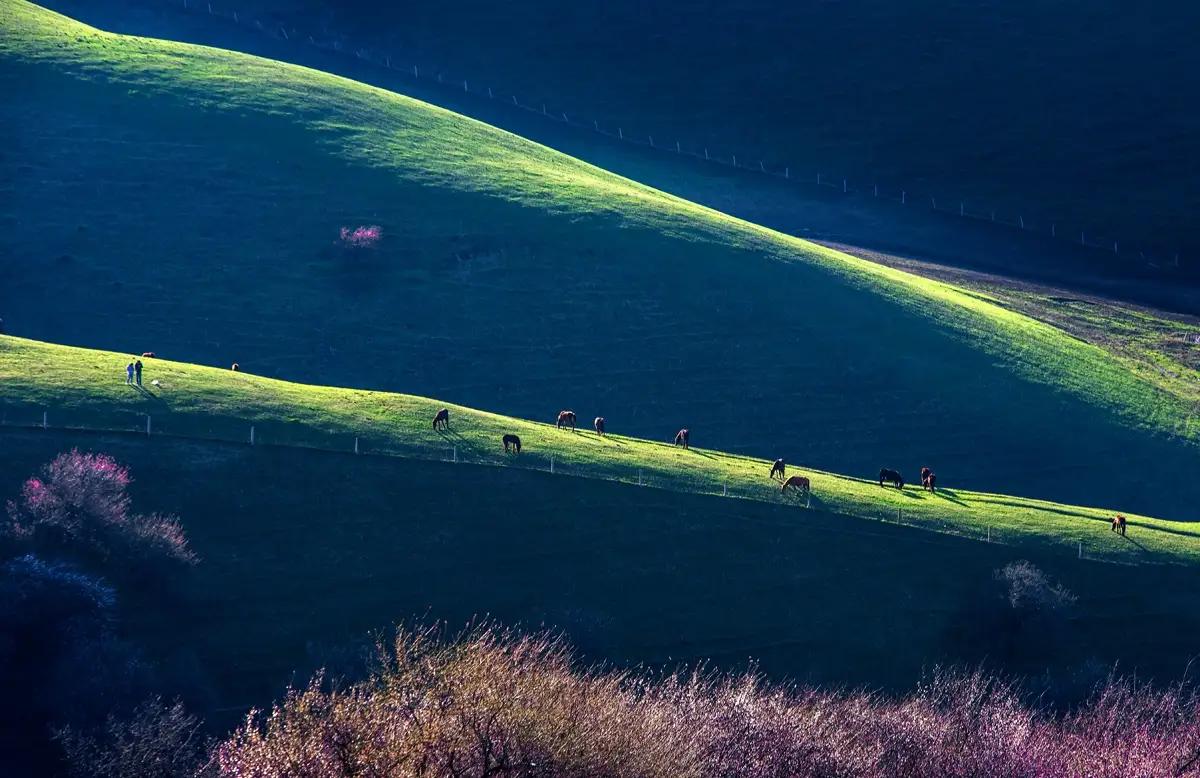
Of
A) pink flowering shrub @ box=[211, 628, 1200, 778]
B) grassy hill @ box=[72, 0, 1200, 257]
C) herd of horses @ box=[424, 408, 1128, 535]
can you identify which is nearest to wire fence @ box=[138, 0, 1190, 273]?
grassy hill @ box=[72, 0, 1200, 257]

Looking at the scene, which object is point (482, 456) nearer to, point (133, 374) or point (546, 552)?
point (546, 552)

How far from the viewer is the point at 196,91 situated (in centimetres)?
11594

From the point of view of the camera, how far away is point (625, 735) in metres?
31.6

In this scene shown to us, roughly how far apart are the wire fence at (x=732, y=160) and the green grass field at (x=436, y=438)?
67.2 meters

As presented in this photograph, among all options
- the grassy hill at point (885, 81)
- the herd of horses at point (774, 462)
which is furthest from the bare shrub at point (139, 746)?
the grassy hill at point (885, 81)

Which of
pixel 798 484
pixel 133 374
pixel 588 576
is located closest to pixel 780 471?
pixel 798 484

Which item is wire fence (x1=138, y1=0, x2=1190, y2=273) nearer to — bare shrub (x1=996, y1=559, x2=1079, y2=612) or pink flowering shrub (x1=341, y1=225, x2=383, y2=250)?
pink flowering shrub (x1=341, y1=225, x2=383, y2=250)

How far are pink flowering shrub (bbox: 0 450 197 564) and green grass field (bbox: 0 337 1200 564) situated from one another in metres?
7.26

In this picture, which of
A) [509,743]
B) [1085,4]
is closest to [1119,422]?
[509,743]

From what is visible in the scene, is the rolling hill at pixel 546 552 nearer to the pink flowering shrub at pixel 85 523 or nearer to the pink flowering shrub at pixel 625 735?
the pink flowering shrub at pixel 85 523

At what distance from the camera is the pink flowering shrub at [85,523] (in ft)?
166

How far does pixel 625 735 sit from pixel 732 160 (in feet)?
395

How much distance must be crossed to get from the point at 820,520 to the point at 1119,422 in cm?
3410

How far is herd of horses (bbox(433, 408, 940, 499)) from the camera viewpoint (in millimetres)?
65312
